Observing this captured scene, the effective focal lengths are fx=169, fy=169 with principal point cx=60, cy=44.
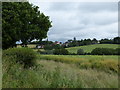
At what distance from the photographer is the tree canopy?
16.3 meters

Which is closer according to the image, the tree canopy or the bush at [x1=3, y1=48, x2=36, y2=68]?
the bush at [x1=3, y1=48, x2=36, y2=68]

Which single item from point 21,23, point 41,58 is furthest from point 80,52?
point 21,23

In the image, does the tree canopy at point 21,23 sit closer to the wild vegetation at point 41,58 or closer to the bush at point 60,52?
the wild vegetation at point 41,58

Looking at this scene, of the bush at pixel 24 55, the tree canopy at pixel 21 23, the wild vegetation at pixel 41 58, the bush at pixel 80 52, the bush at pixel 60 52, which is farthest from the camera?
the bush at pixel 60 52

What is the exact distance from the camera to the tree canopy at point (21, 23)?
16.3 m

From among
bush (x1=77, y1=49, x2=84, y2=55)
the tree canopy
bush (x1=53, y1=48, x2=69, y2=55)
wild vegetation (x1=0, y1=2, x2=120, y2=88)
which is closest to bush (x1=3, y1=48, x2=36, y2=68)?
wild vegetation (x1=0, y1=2, x2=120, y2=88)

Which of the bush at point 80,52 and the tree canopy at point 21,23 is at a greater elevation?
the tree canopy at point 21,23

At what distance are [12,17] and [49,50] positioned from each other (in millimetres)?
7790

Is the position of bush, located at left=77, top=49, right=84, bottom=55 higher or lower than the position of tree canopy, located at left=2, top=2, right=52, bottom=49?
lower

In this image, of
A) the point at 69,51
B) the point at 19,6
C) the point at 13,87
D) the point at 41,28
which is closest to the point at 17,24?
the point at 19,6

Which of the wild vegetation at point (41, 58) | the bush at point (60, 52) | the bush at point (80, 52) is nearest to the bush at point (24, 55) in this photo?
the wild vegetation at point (41, 58)

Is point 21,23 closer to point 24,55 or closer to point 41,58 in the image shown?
point 41,58

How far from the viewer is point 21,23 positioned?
1683 cm

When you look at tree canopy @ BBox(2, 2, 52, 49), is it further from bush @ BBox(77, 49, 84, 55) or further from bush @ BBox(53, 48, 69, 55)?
bush @ BBox(77, 49, 84, 55)
